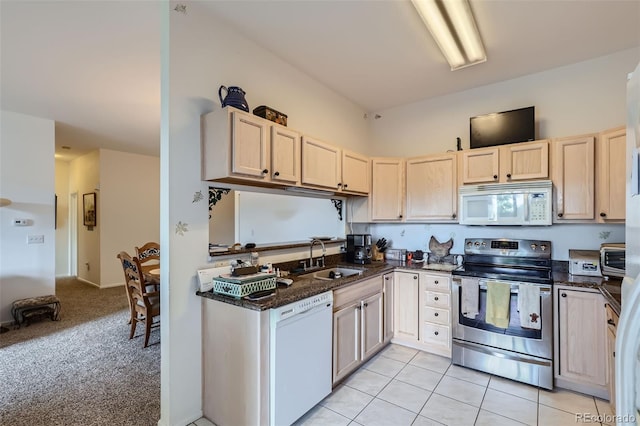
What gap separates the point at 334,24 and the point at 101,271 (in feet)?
20.3

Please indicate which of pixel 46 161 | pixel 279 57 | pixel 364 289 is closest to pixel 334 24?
pixel 279 57

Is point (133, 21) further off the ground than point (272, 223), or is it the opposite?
point (133, 21)

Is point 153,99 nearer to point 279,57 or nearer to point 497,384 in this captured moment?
point 279,57

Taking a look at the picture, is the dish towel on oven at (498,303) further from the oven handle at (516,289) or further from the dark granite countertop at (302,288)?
the dark granite countertop at (302,288)

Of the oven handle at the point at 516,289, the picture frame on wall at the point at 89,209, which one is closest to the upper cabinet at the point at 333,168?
the oven handle at the point at 516,289

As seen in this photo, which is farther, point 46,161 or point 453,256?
point 46,161

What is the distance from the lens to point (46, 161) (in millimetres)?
4336

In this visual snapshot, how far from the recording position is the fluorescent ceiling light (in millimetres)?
1976

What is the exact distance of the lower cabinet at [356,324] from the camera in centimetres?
237

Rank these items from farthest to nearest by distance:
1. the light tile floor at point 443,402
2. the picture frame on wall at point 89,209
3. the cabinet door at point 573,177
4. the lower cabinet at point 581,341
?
the picture frame on wall at point 89,209
the cabinet door at point 573,177
the lower cabinet at point 581,341
the light tile floor at point 443,402

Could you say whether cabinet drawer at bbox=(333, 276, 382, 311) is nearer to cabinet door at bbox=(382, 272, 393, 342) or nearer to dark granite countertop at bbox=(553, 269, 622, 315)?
cabinet door at bbox=(382, 272, 393, 342)

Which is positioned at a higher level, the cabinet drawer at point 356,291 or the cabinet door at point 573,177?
the cabinet door at point 573,177

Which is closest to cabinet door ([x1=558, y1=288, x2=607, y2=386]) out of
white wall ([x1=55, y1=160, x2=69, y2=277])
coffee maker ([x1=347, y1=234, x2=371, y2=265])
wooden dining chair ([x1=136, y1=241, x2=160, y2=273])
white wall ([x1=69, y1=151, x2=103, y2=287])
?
coffee maker ([x1=347, y1=234, x2=371, y2=265])

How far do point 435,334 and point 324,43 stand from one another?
298cm
